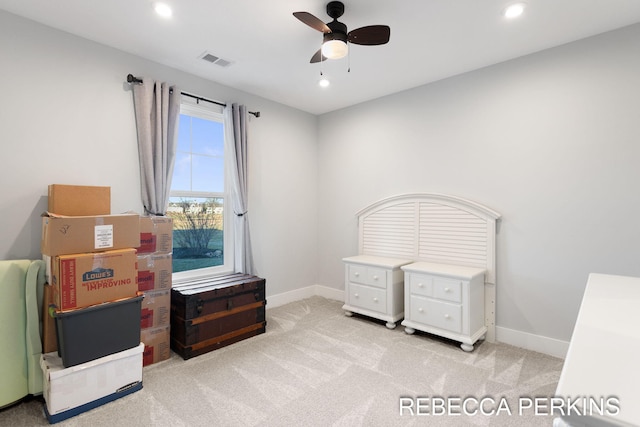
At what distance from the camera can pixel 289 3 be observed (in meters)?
2.16

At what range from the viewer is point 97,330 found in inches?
80.7

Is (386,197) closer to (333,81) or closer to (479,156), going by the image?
(479,156)

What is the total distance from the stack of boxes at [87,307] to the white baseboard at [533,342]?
3.17 metres

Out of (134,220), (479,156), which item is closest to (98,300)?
(134,220)

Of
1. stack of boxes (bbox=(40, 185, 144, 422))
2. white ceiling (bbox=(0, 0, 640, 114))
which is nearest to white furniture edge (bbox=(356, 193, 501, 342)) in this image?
white ceiling (bbox=(0, 0, 640, 114))

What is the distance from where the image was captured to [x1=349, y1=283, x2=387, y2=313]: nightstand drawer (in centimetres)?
341

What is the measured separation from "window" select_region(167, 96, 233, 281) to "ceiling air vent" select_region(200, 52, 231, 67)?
Answer: 0.51m

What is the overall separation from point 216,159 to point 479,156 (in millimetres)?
2891

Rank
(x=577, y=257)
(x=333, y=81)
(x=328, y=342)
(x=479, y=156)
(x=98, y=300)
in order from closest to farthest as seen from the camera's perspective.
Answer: (x=98, y=300) < (x=577, y=257) < (x=328, y=342) < (x=479, y=156) < (x=333, y=81)

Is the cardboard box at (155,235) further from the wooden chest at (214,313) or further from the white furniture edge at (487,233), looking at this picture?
the white furniture edge at (487,233)

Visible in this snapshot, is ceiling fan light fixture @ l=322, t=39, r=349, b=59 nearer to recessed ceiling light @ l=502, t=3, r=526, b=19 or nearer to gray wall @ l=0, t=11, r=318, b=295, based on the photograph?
recessed ceiling light @ l=502, t=3, r=526, b=19

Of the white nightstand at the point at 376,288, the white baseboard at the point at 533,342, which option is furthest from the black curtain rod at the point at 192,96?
the white baseboard at the point at 533,342

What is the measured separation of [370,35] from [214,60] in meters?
1.58

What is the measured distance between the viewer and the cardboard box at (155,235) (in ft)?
8.45
